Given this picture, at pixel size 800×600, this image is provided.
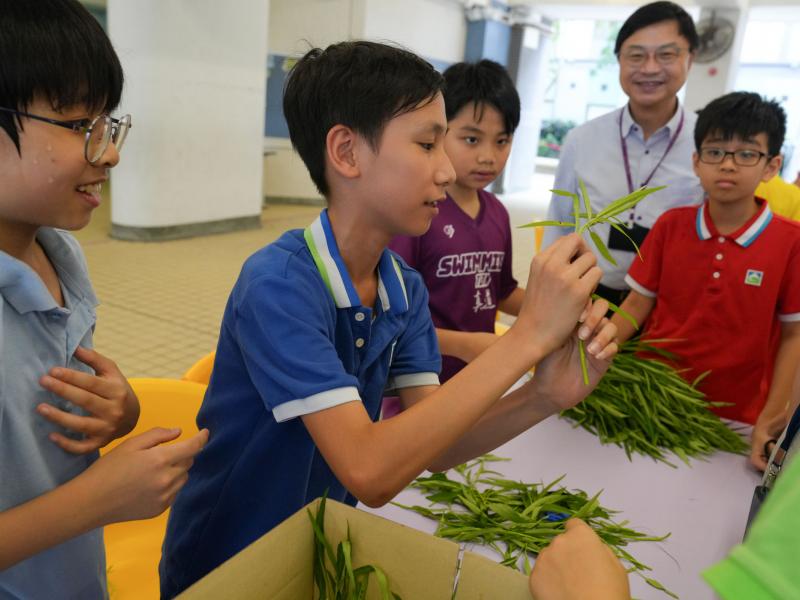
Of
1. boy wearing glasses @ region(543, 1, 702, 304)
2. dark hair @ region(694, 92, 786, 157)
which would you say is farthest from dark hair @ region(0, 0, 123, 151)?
boy wearing glasses @ region(543, 1, 702, 304)

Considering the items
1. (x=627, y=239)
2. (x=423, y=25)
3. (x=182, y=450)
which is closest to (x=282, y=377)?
(x=182, y=450)

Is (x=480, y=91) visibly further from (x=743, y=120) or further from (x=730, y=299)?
(x=730, y=299)

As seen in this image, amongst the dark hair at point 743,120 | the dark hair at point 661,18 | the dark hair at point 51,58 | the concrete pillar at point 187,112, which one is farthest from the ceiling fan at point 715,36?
the dark hair at point 51,58

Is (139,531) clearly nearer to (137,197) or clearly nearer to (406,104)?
(406,104)

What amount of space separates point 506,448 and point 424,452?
2.07 ft

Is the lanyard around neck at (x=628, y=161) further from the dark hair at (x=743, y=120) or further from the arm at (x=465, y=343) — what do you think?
the arm at (x=465, y=343)

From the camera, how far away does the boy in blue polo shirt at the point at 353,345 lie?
2.89 ft

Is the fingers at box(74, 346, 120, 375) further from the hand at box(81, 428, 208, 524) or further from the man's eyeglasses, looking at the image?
the man's eyeglasses

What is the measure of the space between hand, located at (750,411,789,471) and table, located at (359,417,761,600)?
29 millimetres

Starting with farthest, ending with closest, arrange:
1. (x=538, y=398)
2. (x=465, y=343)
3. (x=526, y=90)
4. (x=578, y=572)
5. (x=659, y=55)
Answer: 1. (x=526, y=90)
2. (x=659, y=55)
3. (x=465, y=343)
4. (x=538, y=398)
5. (x=578, y=572)

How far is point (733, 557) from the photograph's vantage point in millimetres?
453

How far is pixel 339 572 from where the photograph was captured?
0.79 meters

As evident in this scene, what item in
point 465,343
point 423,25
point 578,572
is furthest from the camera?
point 423,25

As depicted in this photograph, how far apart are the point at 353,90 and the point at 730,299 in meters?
1.24
